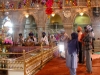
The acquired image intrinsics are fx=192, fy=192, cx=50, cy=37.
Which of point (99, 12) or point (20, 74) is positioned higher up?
point (99, 12)

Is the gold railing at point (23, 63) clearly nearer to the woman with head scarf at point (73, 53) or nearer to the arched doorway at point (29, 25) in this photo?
the woman with head scarf at point (73, 53)

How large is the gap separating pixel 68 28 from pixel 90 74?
11.0 meters

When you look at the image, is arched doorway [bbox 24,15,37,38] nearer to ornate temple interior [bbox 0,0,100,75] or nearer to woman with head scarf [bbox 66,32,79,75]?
ornate temple interior [bbox 0,0,100,75]

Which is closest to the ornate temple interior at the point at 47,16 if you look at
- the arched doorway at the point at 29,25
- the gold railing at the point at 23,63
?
the arched doorway at the point at 29,25

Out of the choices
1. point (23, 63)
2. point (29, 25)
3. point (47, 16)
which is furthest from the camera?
point (29, 25)

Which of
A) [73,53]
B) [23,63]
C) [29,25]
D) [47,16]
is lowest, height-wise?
[23,63]

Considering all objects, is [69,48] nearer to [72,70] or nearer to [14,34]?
[72,70]

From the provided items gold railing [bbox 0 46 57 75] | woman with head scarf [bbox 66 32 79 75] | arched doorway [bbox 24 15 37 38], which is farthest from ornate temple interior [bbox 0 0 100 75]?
woman with head scarf [bbox 66 32 79 75]

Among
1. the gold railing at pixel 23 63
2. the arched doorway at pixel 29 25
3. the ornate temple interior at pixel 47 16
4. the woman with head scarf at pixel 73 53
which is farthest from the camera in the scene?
the arched doorway at pixel 29 25

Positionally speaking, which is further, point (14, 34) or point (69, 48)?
point (14, 34)

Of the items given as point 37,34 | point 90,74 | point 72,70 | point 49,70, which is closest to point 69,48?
point 72,70

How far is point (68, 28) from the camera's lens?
18.1m

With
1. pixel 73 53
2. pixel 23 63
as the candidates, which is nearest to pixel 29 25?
pixel 23 63

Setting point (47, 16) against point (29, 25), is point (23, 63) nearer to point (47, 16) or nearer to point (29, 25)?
point (47, 16)
